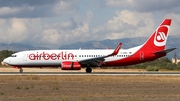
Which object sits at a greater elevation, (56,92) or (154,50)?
(154,50)

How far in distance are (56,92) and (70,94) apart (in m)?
1.69

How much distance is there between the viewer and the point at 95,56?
56.7 metres

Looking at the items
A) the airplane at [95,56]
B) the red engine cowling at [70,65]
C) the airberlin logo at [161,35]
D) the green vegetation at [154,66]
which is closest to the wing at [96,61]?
the airplane at [95,56]

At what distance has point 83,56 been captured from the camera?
56.7 metres

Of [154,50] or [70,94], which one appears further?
[154,50]

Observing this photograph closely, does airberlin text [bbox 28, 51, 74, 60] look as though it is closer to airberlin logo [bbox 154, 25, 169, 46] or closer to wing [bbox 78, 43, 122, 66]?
wing [bbox 78, 43, 122, 66]

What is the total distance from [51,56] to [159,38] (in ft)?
47.4

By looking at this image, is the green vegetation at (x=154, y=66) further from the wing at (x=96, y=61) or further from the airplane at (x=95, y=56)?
the wing at (x=96, y=61)

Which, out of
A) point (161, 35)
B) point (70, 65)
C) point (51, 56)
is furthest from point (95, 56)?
point (161, 35)

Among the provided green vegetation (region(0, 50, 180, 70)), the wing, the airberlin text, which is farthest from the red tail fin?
green vegetation (region(0, 50, 180, 70))

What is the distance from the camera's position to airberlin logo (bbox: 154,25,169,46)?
57.7 metres

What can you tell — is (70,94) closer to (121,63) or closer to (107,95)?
(107,95)

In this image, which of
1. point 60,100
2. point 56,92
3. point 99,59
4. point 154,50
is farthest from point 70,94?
point 154,50

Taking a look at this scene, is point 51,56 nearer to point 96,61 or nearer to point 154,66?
point 96,61
